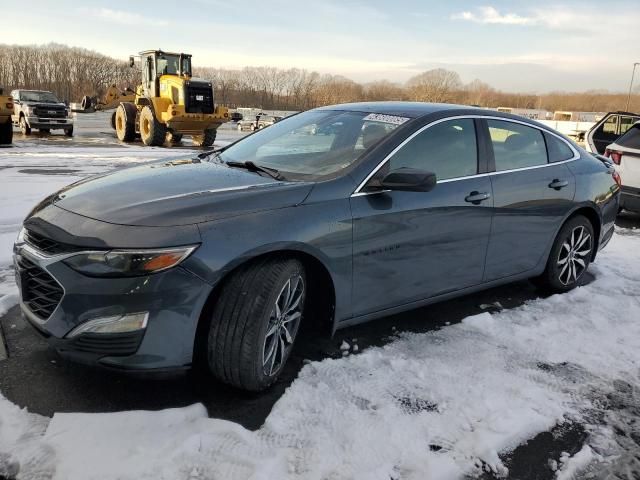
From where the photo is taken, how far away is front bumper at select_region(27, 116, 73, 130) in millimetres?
21156

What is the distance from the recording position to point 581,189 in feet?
15.0

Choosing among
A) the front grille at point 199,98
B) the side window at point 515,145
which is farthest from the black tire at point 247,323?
the front grille at point 199,98

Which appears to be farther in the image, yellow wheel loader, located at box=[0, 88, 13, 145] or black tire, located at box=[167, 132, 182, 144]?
black tire, located at box=[167, 132, 182, 144]

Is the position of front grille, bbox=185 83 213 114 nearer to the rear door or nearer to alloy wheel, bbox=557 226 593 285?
the rear door

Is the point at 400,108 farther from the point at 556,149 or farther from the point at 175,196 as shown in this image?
the point at 175,196

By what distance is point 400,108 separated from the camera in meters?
3.86

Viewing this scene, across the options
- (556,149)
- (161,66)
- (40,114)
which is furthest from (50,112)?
(556,149)

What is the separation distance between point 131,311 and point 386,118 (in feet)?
6.97

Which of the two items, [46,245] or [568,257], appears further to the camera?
[568,257]

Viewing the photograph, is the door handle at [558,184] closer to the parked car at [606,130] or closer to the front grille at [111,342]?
the front grille at [111,342]

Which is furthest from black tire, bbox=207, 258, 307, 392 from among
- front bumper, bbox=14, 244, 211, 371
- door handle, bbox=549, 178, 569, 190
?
door handle, bbox=549, 178, 569, 190

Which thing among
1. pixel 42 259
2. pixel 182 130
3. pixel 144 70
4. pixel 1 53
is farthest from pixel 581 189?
pixel 1 53

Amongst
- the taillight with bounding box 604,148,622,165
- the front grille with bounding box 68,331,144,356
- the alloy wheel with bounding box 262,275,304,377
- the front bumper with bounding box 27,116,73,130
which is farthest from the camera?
the front bumper with bounding box 27,116,73,130

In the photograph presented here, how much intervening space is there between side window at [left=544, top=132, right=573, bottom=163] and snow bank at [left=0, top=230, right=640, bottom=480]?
4.93ft
